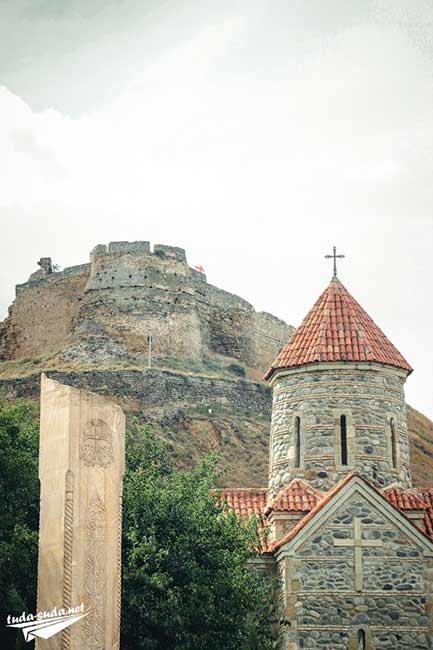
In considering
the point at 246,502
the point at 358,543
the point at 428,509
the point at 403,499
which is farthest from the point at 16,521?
the point at 428,509

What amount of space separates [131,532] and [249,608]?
2618mm

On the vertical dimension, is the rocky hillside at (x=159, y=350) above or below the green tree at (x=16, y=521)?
above

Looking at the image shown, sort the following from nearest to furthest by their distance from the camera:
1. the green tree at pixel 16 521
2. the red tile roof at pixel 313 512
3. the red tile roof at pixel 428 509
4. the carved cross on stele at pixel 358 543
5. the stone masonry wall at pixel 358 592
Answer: the green tree at pixel 16 521
the stone masonry wall at pixel 358 592
the carved cross on stele at pixel 358 543
the red tile roof at pixel 313 512
the red tile roof at pixel 428 509

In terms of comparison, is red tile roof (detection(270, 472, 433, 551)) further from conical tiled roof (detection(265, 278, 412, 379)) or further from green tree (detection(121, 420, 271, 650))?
conical tiled roof (detection(265, 278, 412, 379))

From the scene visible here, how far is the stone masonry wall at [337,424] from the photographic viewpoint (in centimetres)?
2411

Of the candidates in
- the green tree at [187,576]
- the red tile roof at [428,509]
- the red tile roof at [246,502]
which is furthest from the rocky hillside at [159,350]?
the green tree at [187,576]

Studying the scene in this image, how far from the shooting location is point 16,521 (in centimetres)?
2167

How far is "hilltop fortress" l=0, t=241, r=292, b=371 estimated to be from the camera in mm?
50969

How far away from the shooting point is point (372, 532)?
22.5 meters

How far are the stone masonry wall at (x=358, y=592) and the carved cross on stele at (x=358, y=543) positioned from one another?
0.14ft

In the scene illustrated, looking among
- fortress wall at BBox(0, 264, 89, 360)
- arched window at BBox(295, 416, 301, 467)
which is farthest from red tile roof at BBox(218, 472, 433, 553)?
fortress wall at BBox(0, 264, 89, 360)

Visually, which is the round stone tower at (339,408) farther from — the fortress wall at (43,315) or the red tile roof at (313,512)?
the fortress wall at (43,315)

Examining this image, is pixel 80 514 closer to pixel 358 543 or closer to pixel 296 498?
pixel 358 543

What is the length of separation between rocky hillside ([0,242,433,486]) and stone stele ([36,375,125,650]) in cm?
2946
